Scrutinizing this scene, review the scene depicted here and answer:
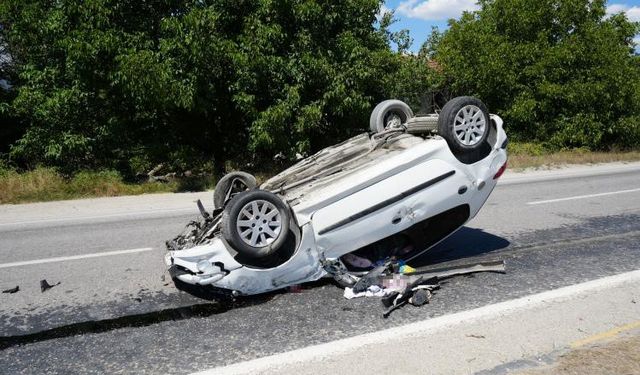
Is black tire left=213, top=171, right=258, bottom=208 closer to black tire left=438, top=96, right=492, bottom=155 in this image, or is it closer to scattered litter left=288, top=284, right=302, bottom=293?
scattered litter left=288, top=284, right=302, bottom=293

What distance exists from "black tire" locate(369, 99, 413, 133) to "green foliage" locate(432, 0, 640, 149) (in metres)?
15.0

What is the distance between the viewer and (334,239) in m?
4.49

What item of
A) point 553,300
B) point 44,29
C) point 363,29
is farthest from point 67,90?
point 553,300

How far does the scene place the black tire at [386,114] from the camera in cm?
643

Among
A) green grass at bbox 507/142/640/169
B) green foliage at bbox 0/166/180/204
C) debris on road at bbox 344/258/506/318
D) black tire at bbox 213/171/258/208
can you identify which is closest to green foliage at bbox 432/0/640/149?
green grass at bbox 507/142/640/169

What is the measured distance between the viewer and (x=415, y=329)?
3.80 meters

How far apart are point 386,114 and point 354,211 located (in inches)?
93.1

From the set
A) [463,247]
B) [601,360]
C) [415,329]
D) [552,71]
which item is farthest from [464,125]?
[552,71]

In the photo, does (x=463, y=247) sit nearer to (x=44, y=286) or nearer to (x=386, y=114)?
(x=386, y=114)

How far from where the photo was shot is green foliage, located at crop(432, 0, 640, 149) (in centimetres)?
1962

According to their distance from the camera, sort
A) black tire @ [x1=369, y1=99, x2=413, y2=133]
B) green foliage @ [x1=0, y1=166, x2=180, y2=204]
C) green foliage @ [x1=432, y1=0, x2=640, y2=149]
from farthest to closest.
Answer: green foliage @ [x1=432, y1=0, x2=640, y2=149] < green foliage @ [x1=0, y1=166, x2=180, y2=204] < black tire @ [x1=369, y1=99, x2=413, y2=133]

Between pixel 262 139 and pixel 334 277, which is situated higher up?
pixel 262 139

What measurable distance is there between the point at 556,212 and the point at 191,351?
264 inches

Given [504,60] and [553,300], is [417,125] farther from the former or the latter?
[504,60]
